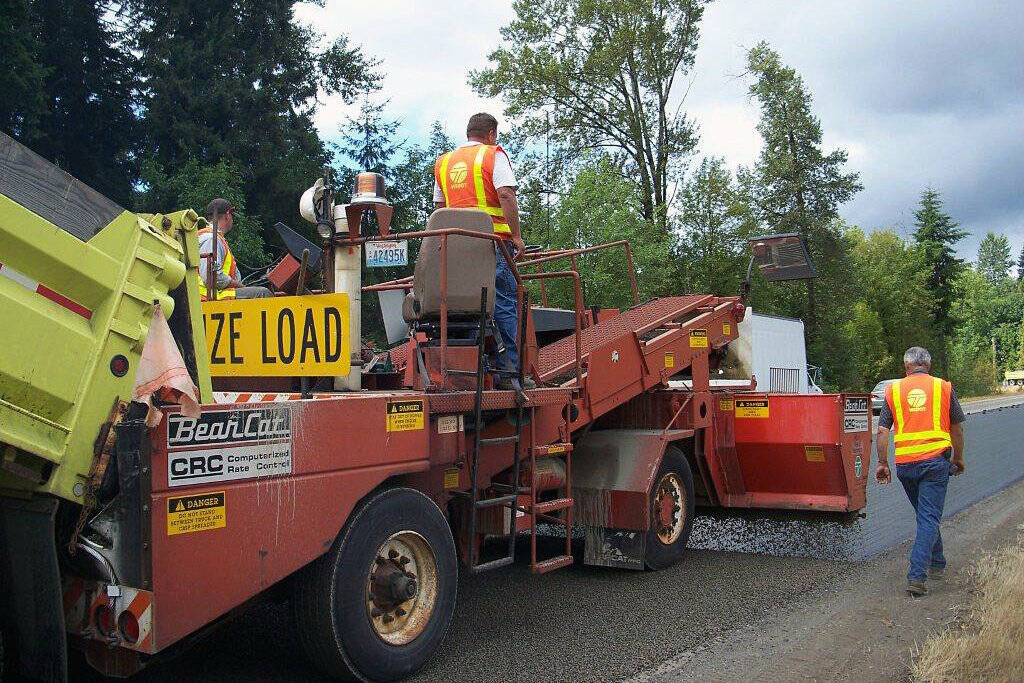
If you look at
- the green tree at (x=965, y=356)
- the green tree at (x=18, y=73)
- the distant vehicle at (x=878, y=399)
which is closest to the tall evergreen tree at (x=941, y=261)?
the green tree at (x=965, y=356)

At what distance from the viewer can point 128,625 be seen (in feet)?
12.4

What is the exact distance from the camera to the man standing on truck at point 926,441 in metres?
6.76

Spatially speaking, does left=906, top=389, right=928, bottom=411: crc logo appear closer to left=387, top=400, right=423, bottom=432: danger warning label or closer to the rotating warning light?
left=387, top=400, right=423, bottom=432: danger warning label

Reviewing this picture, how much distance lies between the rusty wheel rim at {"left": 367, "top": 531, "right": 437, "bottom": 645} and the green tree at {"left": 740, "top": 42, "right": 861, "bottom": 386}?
3001 cm

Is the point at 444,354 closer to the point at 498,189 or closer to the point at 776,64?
the point at 498,189

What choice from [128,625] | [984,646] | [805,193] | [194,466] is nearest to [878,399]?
[984,646]

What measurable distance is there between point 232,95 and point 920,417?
19.9m

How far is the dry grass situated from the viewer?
14.9 feet

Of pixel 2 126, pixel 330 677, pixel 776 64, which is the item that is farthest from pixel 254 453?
pixel 776 64

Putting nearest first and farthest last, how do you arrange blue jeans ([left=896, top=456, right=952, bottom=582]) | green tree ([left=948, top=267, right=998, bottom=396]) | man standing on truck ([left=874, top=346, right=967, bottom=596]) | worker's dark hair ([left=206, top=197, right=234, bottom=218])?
1. worker's dark hair ([left=206, top=197, right=234, bottom=218])
2. blue jeans ([left=896, top=456, right=952, bottom=582])
3. man standing on truck ([left=874, top=346, right=967, bottom=596])
4. green tree ([left=948, top=267, right=998, bottom=396])

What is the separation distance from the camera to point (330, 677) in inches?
182

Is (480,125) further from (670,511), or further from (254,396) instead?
(670,511)

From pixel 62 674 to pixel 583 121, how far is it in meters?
32.7

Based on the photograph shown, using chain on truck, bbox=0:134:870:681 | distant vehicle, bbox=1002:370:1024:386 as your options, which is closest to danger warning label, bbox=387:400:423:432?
chain on truck, bbox=0:134:870:681
